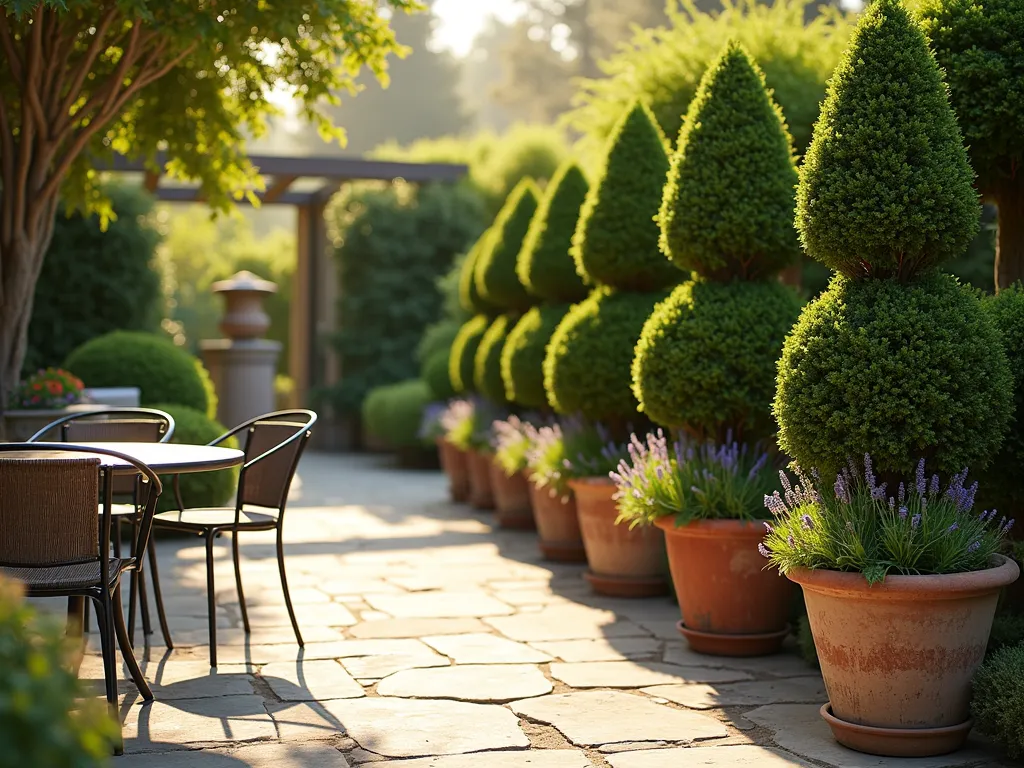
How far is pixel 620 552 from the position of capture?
5668 millimetres

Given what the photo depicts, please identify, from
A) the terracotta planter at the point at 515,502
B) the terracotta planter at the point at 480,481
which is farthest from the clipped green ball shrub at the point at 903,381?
the terracotta planter at the point at 480,481

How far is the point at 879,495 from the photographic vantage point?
11.0ft

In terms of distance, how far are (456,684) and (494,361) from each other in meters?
4.98

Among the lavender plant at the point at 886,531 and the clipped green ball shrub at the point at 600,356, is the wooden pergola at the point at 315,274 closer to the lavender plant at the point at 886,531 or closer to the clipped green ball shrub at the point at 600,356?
the clipped green ball shrub at the point at 600,356

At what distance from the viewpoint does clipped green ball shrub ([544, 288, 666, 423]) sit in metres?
6.23

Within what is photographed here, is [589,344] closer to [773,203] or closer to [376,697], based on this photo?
[773,203]

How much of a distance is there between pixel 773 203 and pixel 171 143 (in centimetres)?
402

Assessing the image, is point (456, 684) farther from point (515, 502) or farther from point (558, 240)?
point (515, 502)

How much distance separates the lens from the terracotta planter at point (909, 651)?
3.19m

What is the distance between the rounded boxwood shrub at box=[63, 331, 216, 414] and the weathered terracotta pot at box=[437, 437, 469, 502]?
2168 millimetres

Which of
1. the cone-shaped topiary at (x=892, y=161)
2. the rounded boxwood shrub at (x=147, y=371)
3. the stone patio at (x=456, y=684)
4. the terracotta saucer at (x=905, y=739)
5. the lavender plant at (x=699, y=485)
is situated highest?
the cone-shaped topiary at (x=892, y=161)

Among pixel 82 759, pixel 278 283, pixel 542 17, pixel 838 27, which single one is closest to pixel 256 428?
pixel 82 759

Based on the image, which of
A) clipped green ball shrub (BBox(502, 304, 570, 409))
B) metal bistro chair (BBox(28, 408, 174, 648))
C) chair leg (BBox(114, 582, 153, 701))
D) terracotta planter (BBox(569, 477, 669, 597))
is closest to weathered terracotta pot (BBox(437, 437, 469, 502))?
clipped green ball shrub (BBox(502, 304, 570, 409))

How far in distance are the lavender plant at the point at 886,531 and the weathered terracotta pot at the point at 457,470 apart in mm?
6426
